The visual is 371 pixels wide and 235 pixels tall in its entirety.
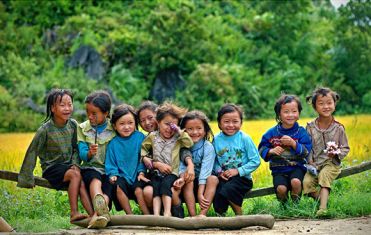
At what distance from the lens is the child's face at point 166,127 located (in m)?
6.74

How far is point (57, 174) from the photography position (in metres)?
6.61

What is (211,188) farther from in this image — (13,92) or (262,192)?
(13,92)

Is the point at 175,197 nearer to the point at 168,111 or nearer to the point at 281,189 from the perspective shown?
the point at 168,111

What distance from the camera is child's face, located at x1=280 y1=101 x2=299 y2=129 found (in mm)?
6910

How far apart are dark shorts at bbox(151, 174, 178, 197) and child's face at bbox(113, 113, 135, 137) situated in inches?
19.1

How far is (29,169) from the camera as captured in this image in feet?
21.6

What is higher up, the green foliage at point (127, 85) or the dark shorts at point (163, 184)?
the green foliage at point (127, 85)

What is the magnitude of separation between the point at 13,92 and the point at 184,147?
32.5 feet

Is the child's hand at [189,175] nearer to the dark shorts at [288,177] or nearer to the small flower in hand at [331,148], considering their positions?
the dark shorts at [288,177]

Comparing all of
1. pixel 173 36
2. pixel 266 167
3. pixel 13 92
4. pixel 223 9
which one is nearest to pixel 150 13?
pixel 173 36

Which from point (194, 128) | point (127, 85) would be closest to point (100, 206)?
point (194, 128)

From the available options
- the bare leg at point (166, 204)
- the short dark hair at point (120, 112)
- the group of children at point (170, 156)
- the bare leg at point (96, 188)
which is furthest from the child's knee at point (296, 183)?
the bare leg at point (96, 188)

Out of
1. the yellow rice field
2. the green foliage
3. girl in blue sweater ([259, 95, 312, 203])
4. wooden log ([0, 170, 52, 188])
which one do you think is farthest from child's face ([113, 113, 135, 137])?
the green foliage

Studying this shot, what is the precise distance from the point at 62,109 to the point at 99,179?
69cm
